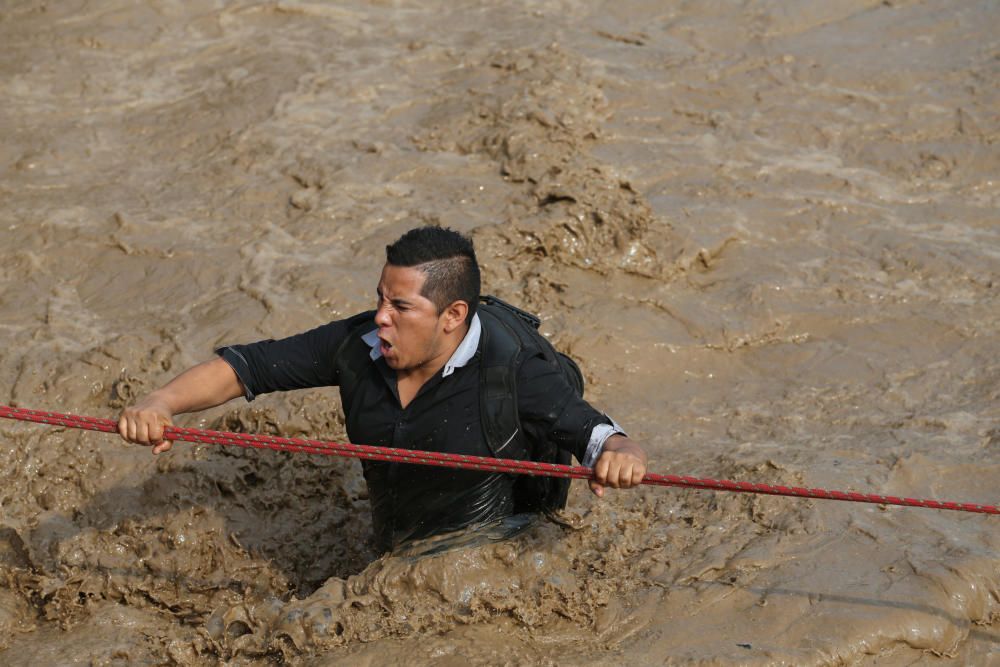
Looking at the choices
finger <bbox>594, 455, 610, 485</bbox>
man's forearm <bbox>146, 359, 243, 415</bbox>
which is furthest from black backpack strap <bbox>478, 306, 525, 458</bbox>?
man's forearm <bbox>146, 359, 243, 415</bbox>

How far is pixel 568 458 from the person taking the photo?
13.3 ft

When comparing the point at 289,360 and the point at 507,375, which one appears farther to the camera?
the point at 289,360

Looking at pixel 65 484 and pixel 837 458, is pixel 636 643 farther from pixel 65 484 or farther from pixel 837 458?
pixel 65 484

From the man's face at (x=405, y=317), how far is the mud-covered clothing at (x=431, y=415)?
0.12m

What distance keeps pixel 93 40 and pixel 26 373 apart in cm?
360

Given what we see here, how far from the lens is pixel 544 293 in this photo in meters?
6.01

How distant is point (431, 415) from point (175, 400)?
82 cm

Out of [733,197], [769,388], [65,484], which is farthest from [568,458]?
[733,197]

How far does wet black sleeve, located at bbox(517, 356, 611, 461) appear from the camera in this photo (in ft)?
11.8

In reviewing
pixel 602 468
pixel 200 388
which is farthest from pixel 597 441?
pixel 200 388

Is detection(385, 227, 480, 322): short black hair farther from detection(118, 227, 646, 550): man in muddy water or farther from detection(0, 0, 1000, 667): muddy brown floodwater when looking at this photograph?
detection(0, 0, 1000, 667): muddy brown floodwater

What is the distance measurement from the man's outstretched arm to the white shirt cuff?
1.17 meters

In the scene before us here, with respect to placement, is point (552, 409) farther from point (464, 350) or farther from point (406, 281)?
point (406, 281)

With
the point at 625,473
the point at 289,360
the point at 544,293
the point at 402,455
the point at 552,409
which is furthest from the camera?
the point at 544,293
